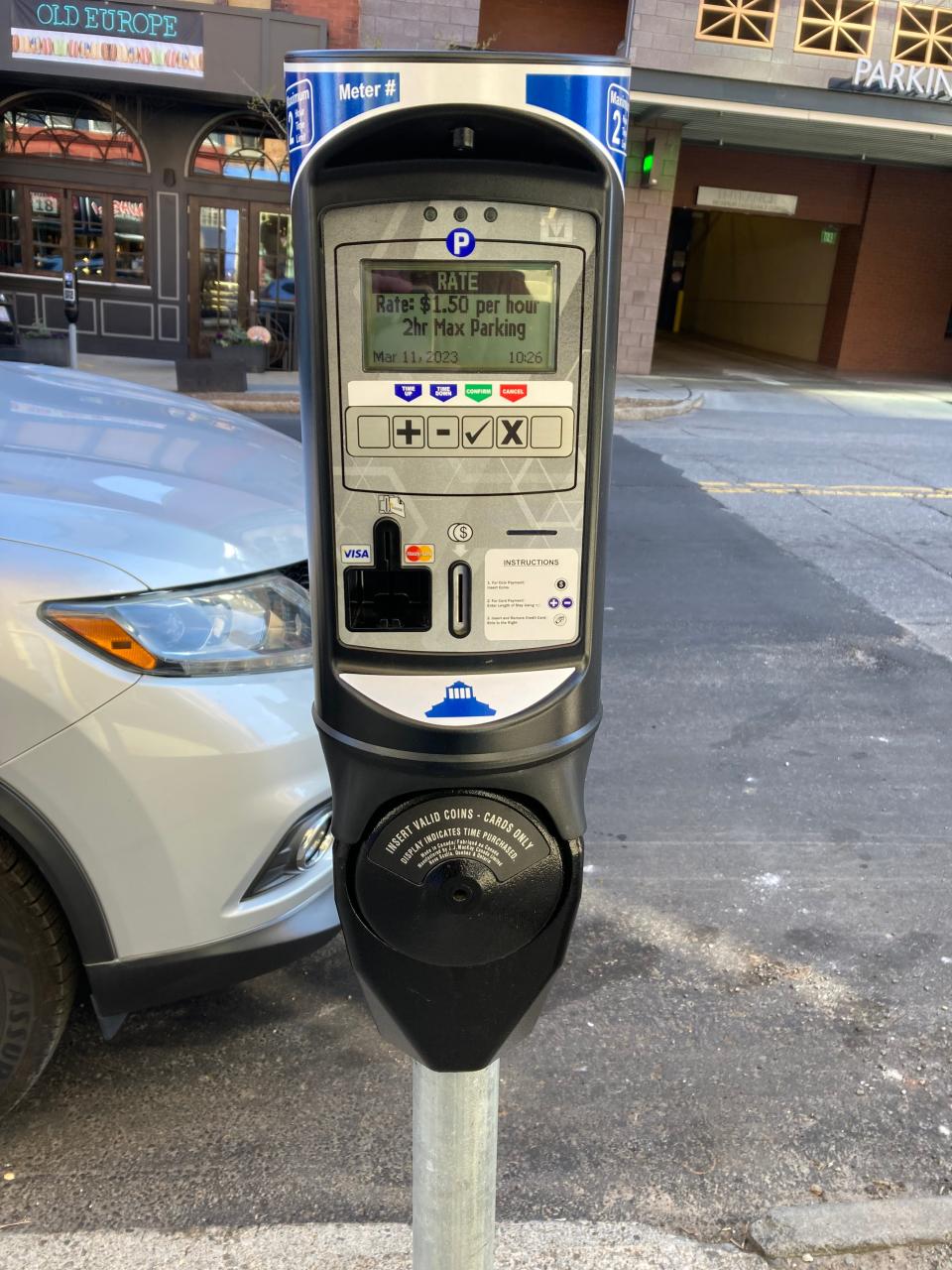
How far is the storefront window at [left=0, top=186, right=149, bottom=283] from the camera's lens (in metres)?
15.7

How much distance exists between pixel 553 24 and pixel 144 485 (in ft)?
59.3

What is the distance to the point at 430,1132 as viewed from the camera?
1.55 meters

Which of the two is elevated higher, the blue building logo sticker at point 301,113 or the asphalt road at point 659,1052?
the blue building logo sticker at point 301,113

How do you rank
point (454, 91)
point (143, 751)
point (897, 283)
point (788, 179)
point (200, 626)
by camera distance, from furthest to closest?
point (897, 283) < point (788, 179) < point (200, 626) < point (143, 751) < point (454, 91)

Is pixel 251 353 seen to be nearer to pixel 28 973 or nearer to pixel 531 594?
pixel 28 973

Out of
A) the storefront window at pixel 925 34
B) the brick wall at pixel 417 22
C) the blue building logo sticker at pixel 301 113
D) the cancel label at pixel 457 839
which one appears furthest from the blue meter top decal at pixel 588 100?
the storefront window at pixel 925 34

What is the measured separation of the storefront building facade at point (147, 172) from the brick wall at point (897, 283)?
11516mm

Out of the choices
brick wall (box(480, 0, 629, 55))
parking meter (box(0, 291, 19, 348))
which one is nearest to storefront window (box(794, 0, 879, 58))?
brick wall (box(480, 0, 629, 55))

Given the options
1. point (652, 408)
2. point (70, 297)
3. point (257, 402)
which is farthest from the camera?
point (652, 408)

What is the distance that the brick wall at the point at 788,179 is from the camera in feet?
65.9

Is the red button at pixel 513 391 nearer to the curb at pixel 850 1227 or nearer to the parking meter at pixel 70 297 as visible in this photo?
the curb at pixel 850 1227

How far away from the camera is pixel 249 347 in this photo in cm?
1517

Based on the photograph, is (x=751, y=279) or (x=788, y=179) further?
(x=751, y=279)

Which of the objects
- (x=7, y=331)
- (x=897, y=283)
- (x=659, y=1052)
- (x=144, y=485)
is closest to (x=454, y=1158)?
(x=659, y=1052)
